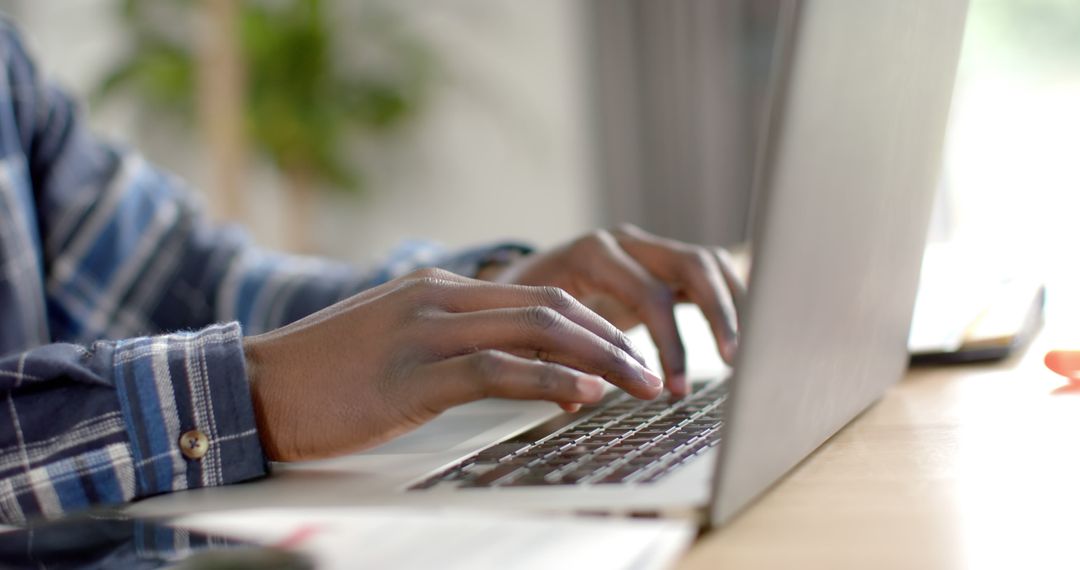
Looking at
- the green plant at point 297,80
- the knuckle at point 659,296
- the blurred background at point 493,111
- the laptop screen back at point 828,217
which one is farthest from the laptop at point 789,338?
the green plant at point 297,80

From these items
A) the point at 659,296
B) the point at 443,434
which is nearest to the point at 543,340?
the point at 443,434

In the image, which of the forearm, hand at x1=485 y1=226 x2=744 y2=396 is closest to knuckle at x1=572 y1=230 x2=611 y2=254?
hand at x1=485 y1=226 x2=744 y2=396

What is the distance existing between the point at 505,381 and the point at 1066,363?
0.44 metres

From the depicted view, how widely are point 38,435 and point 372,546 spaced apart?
25 cm

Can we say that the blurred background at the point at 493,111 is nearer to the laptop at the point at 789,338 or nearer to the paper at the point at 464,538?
the laptop at the point at 789,338

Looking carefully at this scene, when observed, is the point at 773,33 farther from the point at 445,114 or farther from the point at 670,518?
the point at 670,518

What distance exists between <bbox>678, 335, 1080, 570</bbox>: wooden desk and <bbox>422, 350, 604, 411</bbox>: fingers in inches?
3.8

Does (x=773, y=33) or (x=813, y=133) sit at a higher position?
(x=773, y=33)

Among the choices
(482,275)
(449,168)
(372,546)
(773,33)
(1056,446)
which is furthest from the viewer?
(449,168)

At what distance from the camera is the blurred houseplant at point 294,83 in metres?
3.77

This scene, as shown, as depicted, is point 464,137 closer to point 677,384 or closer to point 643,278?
point 643,278

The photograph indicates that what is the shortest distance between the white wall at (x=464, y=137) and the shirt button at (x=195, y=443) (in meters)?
3.32

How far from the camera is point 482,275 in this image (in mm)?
983

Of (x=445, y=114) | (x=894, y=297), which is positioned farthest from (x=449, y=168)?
(x=894, y=297)
